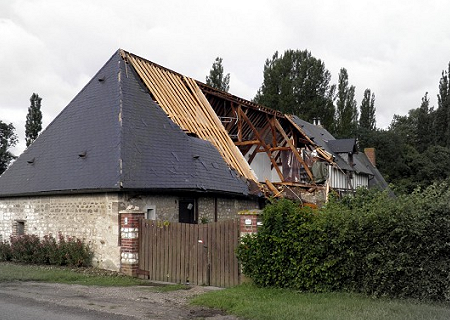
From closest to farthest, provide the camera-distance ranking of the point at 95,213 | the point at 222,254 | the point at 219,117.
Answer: the point at 222,254 → the point at 95,213 → the point at 219,117

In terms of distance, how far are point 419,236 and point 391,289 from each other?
3.75 feet

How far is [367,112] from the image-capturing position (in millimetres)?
58594

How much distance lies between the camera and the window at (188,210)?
16.9 meters

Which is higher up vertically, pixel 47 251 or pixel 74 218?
pixel 74 218

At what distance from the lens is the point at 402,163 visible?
49.2 metres

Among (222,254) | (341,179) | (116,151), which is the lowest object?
(222,254)

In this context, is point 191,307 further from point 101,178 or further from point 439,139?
point 439,139

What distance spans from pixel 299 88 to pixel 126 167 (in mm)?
41277

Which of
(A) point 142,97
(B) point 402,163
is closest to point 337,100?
(B) point 402,163

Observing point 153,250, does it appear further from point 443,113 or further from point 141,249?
point 443,113

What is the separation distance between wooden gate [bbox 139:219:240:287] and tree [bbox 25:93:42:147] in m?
35.0

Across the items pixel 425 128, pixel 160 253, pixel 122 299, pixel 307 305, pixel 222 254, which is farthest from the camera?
pixel 425 128

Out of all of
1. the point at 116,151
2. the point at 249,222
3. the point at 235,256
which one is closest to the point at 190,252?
the point at 235,256

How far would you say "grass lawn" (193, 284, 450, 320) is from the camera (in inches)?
322
